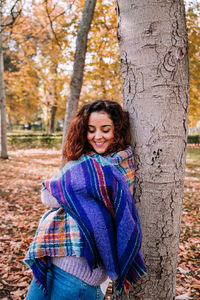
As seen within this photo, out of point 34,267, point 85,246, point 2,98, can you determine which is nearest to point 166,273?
point 85,246

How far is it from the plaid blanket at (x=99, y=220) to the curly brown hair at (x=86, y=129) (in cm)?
19

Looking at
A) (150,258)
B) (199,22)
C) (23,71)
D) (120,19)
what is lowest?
(150,258)

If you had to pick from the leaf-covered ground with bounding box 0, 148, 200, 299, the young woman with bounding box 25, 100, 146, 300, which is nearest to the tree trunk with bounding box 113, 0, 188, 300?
the young woman with bounding box 25, 100, 146, 300

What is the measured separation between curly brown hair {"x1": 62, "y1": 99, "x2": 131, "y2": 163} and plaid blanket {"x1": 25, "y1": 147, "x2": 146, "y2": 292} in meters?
0.19

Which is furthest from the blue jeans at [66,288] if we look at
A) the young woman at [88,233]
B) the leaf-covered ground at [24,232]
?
the leaf-covered ground at [24,232]

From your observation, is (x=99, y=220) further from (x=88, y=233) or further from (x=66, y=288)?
(x=66, y=288)

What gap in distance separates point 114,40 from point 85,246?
22.1 feet

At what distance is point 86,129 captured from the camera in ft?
5.49

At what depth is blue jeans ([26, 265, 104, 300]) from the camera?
1341mm

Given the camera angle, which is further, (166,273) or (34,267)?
(166,273)

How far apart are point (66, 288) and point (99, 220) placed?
0.47 meters

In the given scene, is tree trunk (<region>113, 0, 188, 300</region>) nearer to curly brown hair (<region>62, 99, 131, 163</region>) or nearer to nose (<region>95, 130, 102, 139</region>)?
curly brown hair (<region>62, 99, 131, 163</region>)

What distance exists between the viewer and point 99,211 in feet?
4.24

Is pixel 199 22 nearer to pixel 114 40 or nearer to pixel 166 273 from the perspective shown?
pixel 114 40
